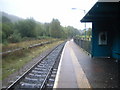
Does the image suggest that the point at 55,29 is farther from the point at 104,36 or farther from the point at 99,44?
the point at 104,36

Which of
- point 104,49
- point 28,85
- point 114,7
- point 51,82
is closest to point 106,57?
point 104,49

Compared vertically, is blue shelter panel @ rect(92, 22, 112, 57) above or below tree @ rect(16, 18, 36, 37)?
below

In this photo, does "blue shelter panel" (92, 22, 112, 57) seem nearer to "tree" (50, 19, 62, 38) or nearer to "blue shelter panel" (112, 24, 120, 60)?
"blue shelter panel" (112, 24, 120, 60)

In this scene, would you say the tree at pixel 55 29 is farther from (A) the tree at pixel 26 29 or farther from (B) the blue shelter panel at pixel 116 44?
(B) the blue shelter panel at pixel 116 44

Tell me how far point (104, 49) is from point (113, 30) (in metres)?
1.58

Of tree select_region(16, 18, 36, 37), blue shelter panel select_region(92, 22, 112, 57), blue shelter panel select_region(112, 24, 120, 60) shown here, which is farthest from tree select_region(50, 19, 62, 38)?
blue shelter panel select_region(112, 24, 120, 60)

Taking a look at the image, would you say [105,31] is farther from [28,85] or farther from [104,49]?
[28,85]

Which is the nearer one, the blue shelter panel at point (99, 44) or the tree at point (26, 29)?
the blue shelter panel at point (99, 44)

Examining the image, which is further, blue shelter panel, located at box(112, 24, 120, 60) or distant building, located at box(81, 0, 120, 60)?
distant building, located at box(81, 0, 120, 60)

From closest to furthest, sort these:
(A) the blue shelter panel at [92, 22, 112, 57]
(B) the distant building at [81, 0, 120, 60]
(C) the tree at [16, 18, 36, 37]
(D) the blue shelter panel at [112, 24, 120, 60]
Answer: (D) the blue shelter panel at [112, 24, 120, 60] < (B) the distant building at [81, 0, 120, 60] < (A) the blue shelter panel at [92, 22, 112, 57] < (C) the tree at [16, 18, 36, 37]

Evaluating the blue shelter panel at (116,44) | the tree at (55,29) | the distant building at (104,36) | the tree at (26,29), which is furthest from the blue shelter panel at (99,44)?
the tree at (55,29)

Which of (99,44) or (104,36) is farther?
(99,44)

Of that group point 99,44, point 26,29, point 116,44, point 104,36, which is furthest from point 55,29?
point 116,44

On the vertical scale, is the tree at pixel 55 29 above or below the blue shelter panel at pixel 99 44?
above
